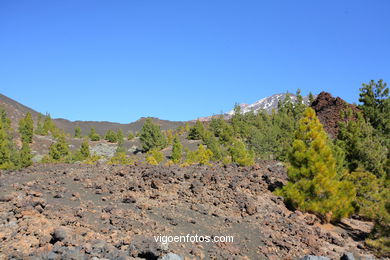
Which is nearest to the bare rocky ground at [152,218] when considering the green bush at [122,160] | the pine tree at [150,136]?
the green bush at [122,160]

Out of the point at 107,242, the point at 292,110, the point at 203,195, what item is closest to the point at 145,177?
the point at 203,195

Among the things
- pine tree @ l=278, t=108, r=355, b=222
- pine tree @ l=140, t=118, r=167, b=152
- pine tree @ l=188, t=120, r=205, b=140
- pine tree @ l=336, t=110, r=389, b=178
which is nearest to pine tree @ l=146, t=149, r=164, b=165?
pine tree @ l=140, t=118, r=167, b=152

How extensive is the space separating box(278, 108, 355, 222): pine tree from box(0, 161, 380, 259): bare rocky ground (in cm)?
69

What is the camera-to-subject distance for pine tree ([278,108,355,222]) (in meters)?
15.9

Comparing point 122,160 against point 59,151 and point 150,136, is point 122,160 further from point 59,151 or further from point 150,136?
point 150,136

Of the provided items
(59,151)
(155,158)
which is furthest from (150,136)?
(59,151)

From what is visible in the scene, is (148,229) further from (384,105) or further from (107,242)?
Result: (384,105)

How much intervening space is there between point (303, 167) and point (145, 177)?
26.3 feet

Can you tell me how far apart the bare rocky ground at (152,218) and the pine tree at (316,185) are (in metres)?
0.69

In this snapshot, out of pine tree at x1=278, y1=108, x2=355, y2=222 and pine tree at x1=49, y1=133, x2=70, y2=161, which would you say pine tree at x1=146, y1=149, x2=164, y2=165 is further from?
pine tree at x1=278, y1=108, x2=355, y2=222

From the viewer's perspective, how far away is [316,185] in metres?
15.8

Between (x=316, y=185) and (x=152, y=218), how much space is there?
8693mm

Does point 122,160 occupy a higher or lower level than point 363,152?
lower

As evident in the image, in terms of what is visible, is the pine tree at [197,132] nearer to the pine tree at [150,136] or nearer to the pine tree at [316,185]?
the pine tree at [150,136]
